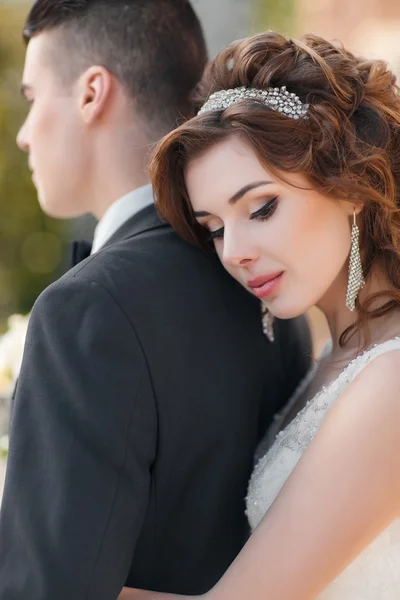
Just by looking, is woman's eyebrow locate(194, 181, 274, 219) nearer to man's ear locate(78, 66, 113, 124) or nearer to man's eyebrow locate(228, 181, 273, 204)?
man's eyebrow locate(228, 181, 273, 204)

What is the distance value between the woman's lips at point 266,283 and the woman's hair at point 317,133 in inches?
6.7

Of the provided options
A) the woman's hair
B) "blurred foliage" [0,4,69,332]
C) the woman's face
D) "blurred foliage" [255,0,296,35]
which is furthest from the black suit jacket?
"blurred foliage" [0,4,69,332]

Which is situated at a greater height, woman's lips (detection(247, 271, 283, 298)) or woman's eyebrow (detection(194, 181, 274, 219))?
woman's eyebrow (detection(194, 181, 274, 219))

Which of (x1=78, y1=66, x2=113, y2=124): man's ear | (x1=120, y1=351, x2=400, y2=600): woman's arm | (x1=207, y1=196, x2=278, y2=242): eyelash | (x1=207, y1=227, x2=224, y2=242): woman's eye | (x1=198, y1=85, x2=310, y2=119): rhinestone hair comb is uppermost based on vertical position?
(x1=198, y1=85, x2=310, y2=119): rhinestone hair comb

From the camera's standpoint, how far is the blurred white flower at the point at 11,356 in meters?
2.56

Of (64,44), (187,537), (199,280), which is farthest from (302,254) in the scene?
(64,44)

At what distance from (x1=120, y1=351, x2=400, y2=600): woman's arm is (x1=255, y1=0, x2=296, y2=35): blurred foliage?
6042 millimetres

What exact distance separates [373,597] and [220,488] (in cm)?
43

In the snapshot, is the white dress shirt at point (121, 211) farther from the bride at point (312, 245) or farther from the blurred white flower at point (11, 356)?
the blurred white flower at point (11, 356)

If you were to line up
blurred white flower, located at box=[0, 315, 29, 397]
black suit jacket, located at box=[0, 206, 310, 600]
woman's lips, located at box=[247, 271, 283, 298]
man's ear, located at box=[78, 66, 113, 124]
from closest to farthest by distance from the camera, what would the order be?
1. black suit jacket, located at box=[0, 206, 310, 600]
2. woman's lips, located at box=[247, 271, 283, 298]
3. man's ear, located at box=[78, 66, 113, 124]
4. blurred white flower, located at box=[0, 315, 29, 397]

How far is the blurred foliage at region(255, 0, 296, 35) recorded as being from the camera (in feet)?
23.0

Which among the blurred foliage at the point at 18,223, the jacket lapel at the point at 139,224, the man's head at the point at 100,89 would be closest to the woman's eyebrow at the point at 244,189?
the jacket lapel at the point at 139,224

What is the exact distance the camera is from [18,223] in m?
7.75

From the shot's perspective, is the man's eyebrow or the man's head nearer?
the man's eyebrow
